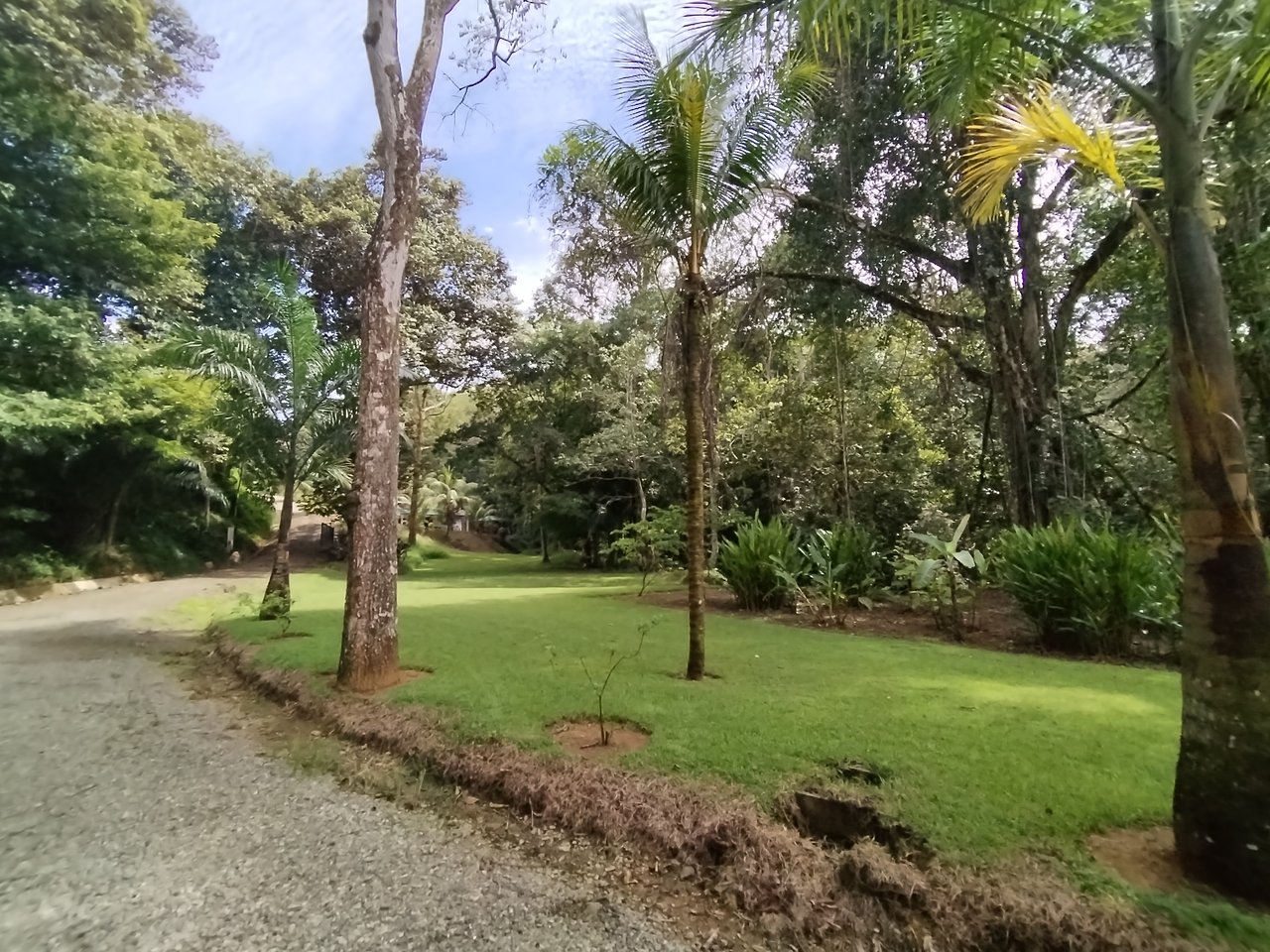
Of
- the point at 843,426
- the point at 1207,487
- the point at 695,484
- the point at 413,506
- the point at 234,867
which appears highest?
the point at 843,426

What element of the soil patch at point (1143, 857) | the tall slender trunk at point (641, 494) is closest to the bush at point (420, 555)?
the tall slender trunk at point (641, 494)

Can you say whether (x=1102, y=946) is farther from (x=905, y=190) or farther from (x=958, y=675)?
(x=905, y=190)

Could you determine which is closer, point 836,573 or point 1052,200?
point 836,573

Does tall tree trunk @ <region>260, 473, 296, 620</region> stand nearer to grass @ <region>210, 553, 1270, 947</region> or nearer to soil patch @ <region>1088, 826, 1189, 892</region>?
grass @ <region>210, 553, 1270, 947</region>

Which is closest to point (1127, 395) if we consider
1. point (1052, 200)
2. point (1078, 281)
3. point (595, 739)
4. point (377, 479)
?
point (1078, 281)

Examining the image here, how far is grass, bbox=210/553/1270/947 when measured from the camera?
10.4ft

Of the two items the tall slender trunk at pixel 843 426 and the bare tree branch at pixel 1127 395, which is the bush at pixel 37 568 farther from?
the bare tree branch at pixel 1127 395

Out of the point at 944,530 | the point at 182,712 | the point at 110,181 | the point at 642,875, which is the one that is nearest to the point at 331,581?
the point at 110,181

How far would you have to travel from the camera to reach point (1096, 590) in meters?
6.69

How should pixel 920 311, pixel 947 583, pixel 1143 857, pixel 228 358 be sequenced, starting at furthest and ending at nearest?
1. pixel 920 311
2. pixel 228 358
3. pixel 947 583
4. pixel 1143 857

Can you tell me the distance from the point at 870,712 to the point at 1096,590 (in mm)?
3517

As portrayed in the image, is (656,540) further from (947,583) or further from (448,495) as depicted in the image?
(448,495)

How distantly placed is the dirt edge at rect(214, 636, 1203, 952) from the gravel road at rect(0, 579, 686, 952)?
0.39 m

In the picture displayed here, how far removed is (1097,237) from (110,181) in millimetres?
17217
